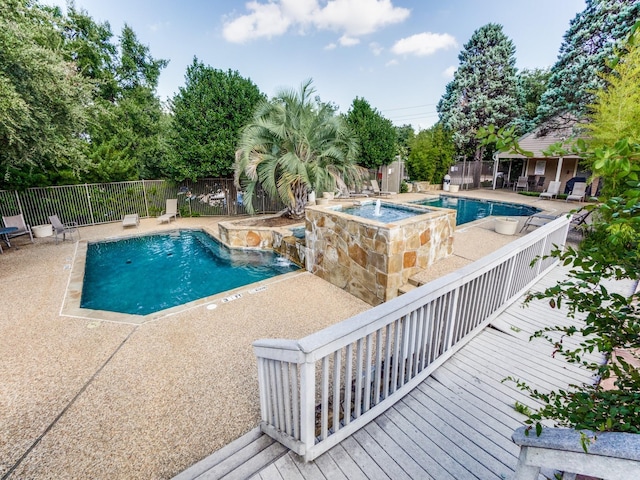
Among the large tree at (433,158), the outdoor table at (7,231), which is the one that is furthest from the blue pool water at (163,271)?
the large tree at (433,158)

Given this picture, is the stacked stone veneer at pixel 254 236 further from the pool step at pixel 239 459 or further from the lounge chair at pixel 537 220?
the lounge chair at pixel 537 220

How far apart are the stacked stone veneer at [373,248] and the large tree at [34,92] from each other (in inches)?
234

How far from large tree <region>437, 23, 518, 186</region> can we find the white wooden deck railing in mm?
19610

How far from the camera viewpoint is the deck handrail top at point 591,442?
2.91 ft

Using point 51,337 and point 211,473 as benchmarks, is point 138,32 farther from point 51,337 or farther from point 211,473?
point 211,473

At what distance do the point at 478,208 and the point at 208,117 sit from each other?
12609 millimetres

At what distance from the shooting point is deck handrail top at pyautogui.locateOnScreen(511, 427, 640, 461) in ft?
2.91

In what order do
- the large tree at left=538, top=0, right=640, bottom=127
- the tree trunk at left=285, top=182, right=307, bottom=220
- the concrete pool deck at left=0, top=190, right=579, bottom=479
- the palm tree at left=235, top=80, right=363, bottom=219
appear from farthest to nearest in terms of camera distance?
the large tree at left=538, top=0, right=640, bottom=127, the tree trunk at left=285, top=182, right=307, bottom=220, the palm tree at left=235, top=80, right=363, bottom=219, the concrete pool deck at left=0, top=190, right=579, bottom=479

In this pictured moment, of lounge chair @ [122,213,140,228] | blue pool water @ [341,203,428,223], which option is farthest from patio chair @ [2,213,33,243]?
blue pool water @ [341,203,428,223]

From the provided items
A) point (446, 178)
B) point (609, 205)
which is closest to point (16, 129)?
point (609, 205)

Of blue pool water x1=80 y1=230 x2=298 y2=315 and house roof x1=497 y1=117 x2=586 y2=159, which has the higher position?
house roof x1=497 y1=117 x2=586 y2=159

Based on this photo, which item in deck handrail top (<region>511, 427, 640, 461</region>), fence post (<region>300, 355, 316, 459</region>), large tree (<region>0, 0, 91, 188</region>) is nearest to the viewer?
deck handrail top (<region>511, 427, 640, 461</region>)

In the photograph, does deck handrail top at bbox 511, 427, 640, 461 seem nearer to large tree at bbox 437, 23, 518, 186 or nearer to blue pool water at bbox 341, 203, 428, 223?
blue pool water at bbox 341, 203, 428, 223

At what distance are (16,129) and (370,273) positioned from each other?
7885 millimetres
